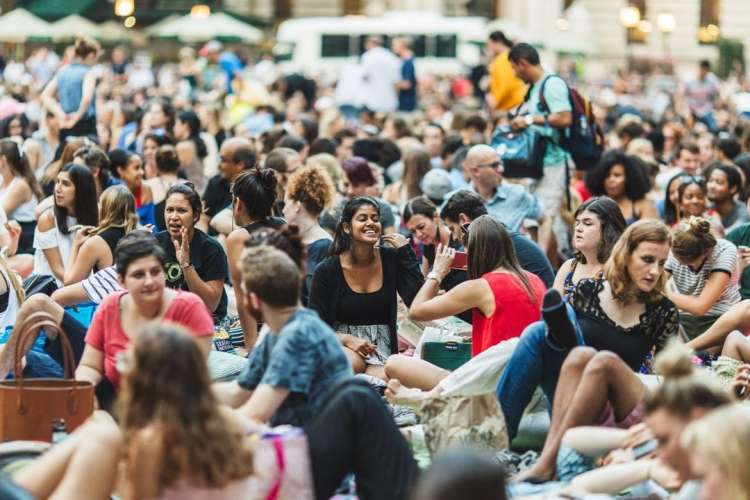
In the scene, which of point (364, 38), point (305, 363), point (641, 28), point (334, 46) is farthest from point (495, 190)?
point (641, 28)

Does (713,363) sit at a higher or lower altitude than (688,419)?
lower

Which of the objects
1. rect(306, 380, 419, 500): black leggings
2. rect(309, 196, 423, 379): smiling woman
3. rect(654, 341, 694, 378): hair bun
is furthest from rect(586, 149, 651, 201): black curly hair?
rect(654, 341, 694, 378): hair bun

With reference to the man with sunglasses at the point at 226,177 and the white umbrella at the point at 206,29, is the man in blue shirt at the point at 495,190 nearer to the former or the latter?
the man with sunglasses at the point at 226,177

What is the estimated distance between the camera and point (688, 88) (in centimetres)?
3091

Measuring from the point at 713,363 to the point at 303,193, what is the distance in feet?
9.92

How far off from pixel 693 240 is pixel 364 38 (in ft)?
95.1

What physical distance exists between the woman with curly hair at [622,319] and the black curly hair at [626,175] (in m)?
5.21

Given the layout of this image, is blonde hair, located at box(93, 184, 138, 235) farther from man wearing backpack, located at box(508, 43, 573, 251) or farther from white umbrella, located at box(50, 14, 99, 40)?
white umbrella, located at box(50, 14, 99, 40)

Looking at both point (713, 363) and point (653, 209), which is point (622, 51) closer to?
point (653, 209)

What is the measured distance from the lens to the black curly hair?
552 inches

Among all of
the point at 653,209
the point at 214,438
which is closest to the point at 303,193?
the point at 653,209

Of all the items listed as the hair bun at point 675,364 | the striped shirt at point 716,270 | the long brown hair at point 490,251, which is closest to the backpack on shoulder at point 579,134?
the striped shirt at point 716,270

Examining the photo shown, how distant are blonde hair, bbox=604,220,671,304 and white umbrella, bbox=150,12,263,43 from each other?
3586 centimetres

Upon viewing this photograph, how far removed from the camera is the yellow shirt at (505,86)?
1742cm
